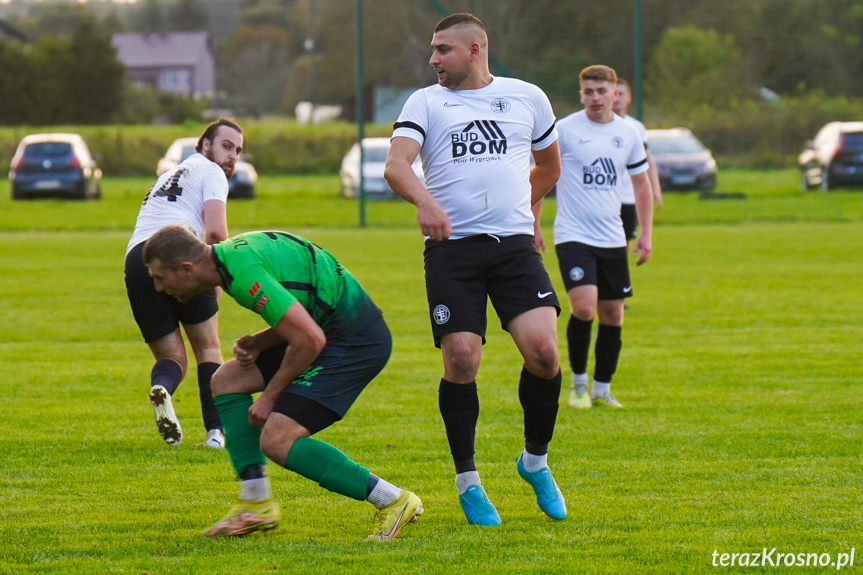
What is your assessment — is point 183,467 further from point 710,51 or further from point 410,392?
point 710,51

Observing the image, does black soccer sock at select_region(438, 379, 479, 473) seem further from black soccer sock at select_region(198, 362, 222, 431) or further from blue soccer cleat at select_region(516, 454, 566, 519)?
black soccer sock at select_region(198, 362, 222, 431)

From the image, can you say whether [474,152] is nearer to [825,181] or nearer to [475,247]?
[475,247]

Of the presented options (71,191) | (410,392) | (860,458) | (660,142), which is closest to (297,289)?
(860,458)

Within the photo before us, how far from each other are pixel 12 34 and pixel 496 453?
31.2 meters

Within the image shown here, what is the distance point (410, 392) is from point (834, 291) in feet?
21.9

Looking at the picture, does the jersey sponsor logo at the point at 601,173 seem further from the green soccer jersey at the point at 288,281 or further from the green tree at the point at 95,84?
the green tree at the point at 95,84

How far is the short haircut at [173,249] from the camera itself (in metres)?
4.11

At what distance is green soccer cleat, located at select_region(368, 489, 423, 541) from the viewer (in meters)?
4.48

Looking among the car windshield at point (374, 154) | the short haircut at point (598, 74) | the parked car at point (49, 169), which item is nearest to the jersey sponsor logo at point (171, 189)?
the short haircut at point (598, 74)

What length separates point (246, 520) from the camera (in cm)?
452

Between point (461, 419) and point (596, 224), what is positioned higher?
point (596, 224)

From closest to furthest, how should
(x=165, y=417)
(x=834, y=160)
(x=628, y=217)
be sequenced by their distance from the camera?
(x=165, y=417) → (x=628, y=217) → (x=834, y=160)

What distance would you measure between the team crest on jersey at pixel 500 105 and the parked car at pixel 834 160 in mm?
19586

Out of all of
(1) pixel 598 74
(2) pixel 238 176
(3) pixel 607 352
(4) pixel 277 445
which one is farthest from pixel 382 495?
(2) pixel 238 176
